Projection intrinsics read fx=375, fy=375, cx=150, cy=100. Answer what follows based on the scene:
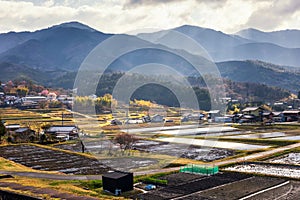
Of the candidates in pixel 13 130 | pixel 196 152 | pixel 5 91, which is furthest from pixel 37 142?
pixel 5 91

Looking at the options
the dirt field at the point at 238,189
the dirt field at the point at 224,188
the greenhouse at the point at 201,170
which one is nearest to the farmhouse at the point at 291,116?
the greenhouse at the point at 201,170

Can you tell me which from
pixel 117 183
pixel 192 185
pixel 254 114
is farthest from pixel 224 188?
pixel 254 114

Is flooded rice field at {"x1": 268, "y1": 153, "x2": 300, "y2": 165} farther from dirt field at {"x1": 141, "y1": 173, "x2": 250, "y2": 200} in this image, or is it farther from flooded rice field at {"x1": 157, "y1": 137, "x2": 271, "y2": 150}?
dirt field at {"x1": 141, "y1": 173, "x2": 250, "y2": 200}

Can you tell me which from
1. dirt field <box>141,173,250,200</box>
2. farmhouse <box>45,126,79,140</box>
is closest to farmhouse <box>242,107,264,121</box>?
farmhouse <box>45,126,79,140</box>

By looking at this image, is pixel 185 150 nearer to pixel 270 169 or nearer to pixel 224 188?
pixel 270 169

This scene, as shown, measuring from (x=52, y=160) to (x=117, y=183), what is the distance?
11281 mm

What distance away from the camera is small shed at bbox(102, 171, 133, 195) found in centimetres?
1598

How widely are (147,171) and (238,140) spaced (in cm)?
1661

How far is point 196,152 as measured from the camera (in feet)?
93.5

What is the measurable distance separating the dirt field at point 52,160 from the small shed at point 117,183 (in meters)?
4.35

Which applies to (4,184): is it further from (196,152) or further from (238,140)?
(238,140)

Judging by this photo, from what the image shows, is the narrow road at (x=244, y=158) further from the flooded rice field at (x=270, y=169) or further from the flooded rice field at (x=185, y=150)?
the flooded rice field at (x=185, y=150)

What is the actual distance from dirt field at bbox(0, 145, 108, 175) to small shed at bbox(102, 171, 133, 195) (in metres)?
4.35

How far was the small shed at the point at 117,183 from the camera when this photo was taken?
629 inches
